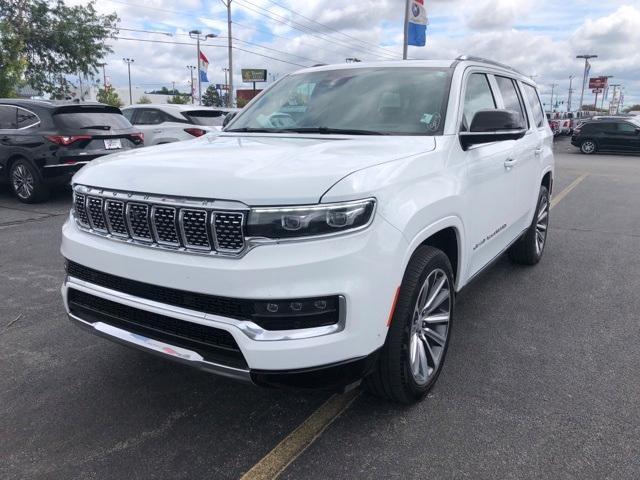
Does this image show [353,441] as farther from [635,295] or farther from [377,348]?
[635,295]

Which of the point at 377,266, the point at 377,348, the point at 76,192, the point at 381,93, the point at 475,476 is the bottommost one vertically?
the point at 475,476

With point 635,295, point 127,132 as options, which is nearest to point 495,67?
point 635,295

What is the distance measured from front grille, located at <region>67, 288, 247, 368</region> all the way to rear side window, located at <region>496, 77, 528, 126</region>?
10.4 feet

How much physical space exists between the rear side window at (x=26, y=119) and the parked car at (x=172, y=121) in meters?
2.75

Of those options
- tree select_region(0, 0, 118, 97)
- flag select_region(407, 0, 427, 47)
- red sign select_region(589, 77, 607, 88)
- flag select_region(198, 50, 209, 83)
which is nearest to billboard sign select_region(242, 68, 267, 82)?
flag select_region(198, 50, 209, 83)

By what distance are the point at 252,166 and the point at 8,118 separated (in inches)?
345

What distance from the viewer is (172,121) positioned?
1194 centimetres

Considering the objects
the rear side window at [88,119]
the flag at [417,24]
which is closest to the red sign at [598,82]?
the flag at [417,24]

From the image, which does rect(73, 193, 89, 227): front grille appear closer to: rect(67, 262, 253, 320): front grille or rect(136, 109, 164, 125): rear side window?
rect(67, 262, 253, 320): front grille

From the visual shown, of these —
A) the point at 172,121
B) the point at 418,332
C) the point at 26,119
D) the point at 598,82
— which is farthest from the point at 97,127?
the point at 598,82

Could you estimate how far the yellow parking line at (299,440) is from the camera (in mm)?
2439

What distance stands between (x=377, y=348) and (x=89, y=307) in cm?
154

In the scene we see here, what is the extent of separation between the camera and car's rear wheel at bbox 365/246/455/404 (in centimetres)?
259

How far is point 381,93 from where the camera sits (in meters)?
3.63
